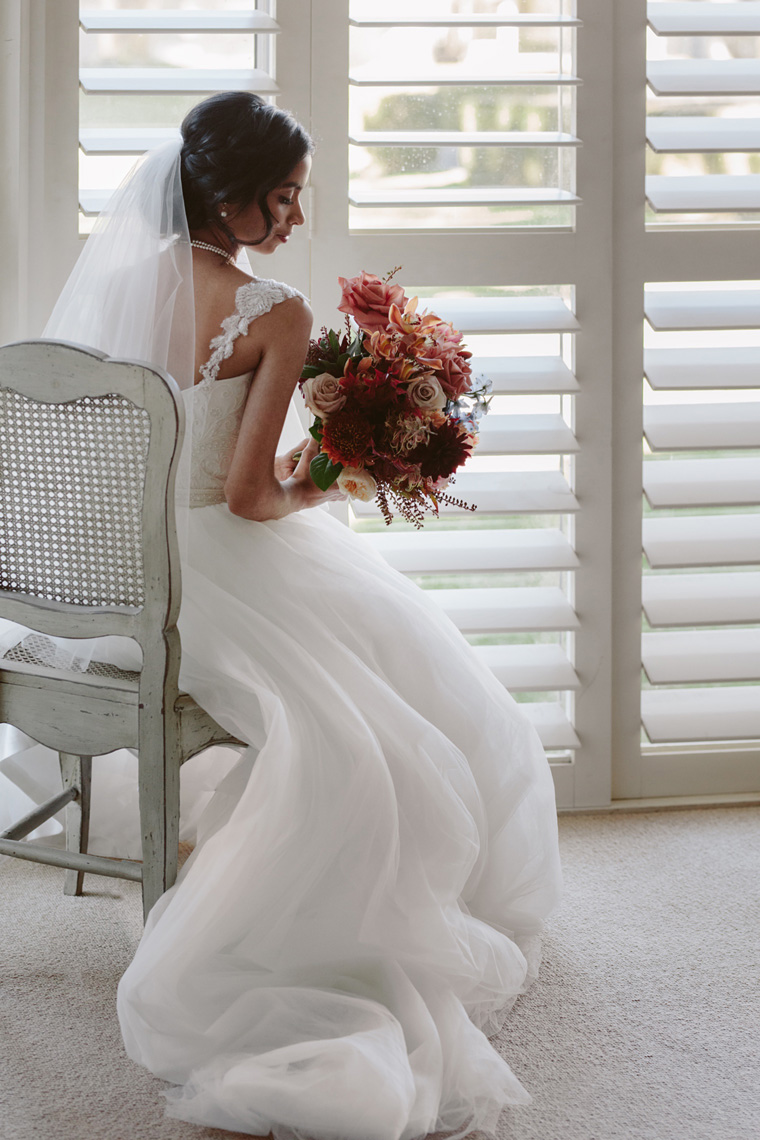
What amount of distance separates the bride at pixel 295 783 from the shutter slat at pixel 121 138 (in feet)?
1.80

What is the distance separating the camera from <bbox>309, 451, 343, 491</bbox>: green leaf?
184cm

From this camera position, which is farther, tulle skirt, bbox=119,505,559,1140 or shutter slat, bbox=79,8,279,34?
shutter slat, bbox=79,8,279,34

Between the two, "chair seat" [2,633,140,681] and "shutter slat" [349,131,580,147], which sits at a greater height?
"shutter slat" [349,131,580,147]

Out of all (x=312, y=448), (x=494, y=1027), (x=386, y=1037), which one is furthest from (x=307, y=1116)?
(x=312, y=448)

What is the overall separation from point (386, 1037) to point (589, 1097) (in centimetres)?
35

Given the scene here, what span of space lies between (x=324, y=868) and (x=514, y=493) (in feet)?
3.95

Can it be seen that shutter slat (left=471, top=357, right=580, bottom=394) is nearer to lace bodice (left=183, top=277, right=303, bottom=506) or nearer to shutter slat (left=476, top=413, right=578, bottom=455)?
shutter slat (left=476, top=413, right=578, bottom=455)

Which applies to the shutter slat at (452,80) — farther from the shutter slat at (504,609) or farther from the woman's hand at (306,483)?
the shutter slat at (504,609)

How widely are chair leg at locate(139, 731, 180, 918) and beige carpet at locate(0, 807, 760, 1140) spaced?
30 centimetres

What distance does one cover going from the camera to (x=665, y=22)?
8.14ft

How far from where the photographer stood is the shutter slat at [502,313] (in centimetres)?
249

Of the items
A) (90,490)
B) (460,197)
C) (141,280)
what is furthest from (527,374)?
(90,490)

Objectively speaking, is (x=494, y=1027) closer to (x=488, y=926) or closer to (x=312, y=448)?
(x=488, y=926)

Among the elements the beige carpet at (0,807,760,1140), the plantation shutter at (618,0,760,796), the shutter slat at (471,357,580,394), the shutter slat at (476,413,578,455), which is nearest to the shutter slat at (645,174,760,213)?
the plantation shutter at (618,0,760,796)
